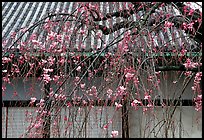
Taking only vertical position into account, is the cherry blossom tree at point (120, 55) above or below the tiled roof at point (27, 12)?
below

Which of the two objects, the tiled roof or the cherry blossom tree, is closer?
the cherry blossom tree

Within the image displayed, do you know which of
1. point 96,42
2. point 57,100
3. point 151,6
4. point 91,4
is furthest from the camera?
point 96,42

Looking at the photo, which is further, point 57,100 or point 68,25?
point 68,25

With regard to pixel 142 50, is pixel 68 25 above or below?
above

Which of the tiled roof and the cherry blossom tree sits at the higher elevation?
the tiled roof

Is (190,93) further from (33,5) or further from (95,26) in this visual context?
(33,5)

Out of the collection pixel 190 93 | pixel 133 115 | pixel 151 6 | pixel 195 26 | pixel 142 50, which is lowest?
pixel 133 115

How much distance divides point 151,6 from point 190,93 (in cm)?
163

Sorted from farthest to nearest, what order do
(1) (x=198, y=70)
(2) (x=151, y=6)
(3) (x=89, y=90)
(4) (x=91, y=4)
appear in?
1. (3) (x=89, y=90)
2. (2) (x=151, y=6)
3. (4) (x=91, y=4)
4. (1) (x=198, y=70)

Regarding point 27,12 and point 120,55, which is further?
point 27,12

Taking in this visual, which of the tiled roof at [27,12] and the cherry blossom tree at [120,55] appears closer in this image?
the cherry blossom tree at [120,55]

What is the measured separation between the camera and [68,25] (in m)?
3.09

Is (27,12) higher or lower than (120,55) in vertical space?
higher

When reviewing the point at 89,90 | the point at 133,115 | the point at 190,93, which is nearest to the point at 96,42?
the point at 89,90
